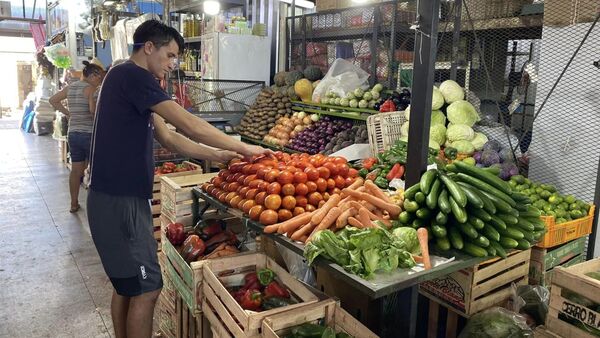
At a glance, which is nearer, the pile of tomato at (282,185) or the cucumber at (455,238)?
the cucumber at (455,238)

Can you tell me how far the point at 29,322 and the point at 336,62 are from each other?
5.04 meters

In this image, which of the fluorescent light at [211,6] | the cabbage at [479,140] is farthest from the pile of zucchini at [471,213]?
the fluorescent light at [211,6]

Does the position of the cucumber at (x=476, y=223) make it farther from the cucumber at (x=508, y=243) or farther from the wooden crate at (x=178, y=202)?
the wooden crate at (x=178, y=202)

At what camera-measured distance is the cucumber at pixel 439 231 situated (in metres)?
2.24

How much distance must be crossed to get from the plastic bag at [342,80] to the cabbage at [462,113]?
1.62 meters

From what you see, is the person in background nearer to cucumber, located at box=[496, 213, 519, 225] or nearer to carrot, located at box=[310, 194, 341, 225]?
carrot, located at box=[310, 194, 341, 225]

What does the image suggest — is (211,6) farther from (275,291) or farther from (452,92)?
(275,291)

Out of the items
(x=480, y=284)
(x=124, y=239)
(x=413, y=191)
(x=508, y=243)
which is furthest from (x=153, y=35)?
(x=480, y=284)

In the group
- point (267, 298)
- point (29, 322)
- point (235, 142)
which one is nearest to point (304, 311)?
point (267, 298)

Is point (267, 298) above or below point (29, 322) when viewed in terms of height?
above

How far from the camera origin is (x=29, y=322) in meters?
3.78

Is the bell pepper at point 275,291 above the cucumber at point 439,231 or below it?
below

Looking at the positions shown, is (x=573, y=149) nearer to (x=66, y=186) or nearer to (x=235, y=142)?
(x=235, y=142)

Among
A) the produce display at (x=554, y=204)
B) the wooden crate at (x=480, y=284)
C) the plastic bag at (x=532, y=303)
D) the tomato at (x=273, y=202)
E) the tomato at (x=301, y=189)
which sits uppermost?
the tomato at (x=301, y=189)
